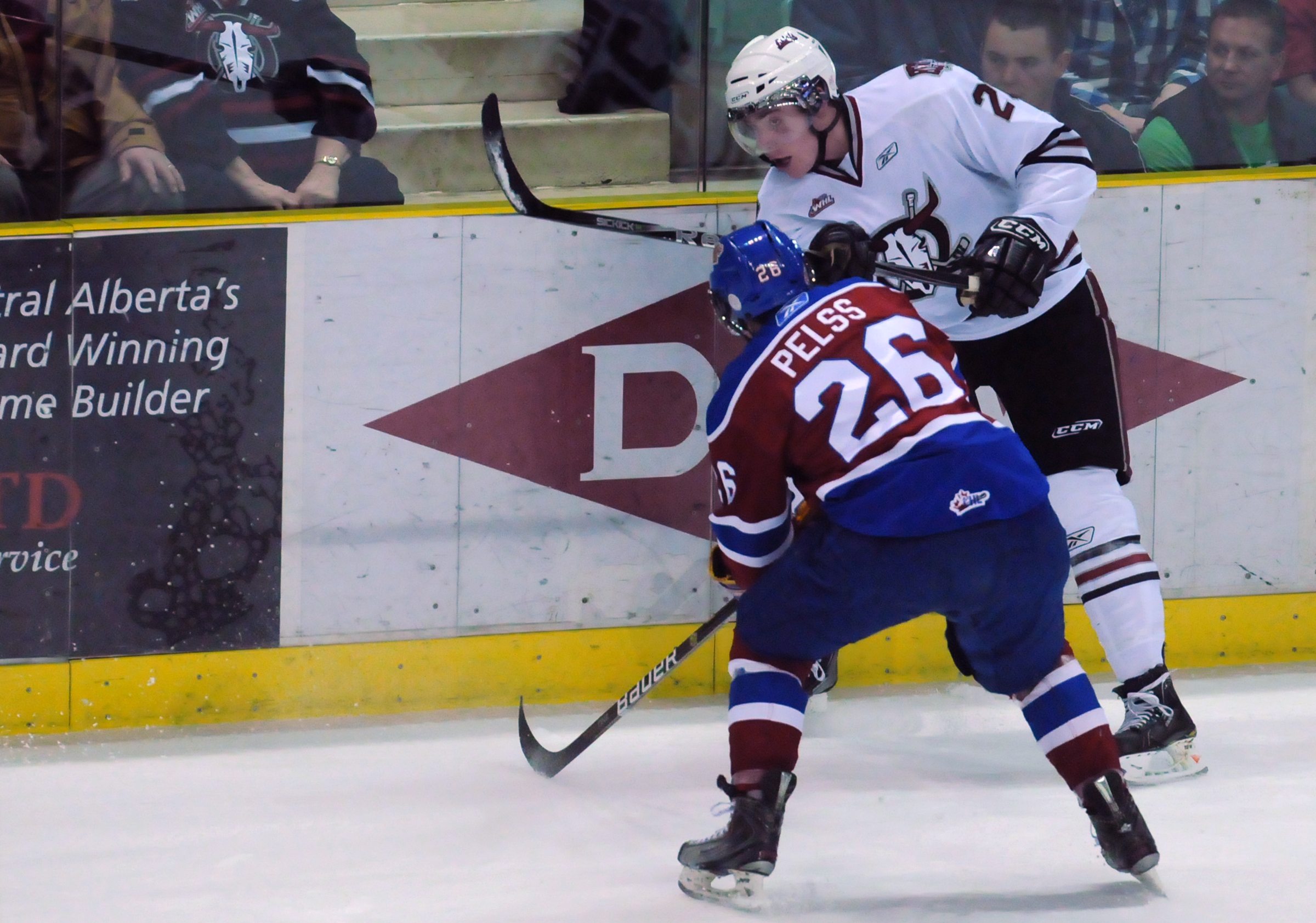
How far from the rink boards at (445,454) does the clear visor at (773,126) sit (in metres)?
0.49

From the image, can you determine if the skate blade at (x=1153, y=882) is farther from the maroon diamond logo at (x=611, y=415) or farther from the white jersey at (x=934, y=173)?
the maroon diamond logo at (x=611, y=415)

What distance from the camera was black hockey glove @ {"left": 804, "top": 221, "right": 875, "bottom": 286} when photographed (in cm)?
282

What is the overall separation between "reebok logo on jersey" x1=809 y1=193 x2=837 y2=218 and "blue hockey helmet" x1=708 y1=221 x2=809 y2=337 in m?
0.69

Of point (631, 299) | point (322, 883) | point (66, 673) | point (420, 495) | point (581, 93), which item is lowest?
point (322, 883)

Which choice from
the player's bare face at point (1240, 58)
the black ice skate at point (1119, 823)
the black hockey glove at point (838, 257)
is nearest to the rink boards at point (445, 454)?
the player's bare face at point (1240, 58)

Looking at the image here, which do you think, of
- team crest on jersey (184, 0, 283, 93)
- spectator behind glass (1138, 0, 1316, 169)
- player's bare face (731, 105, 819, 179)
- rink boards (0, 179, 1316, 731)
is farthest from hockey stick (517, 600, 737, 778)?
spectator behind glass (1138, 0, 1316, 169)

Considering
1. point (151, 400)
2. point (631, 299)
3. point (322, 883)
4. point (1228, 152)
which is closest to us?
point (322, 883)

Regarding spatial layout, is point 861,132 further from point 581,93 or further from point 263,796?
point 263,796

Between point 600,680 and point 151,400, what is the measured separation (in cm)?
111

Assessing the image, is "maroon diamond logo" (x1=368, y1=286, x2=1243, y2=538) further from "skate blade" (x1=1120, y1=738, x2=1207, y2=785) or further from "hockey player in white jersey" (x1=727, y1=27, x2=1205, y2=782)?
"skate blade" (x1=1120, y1=738, x2=1207, y2=785)

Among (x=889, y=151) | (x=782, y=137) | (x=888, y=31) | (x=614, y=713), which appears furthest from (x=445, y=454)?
(x=888, y=31)

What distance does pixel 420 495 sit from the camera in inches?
131

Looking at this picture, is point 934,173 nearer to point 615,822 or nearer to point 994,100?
point 994,100

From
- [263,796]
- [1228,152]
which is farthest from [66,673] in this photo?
[1228,152]
